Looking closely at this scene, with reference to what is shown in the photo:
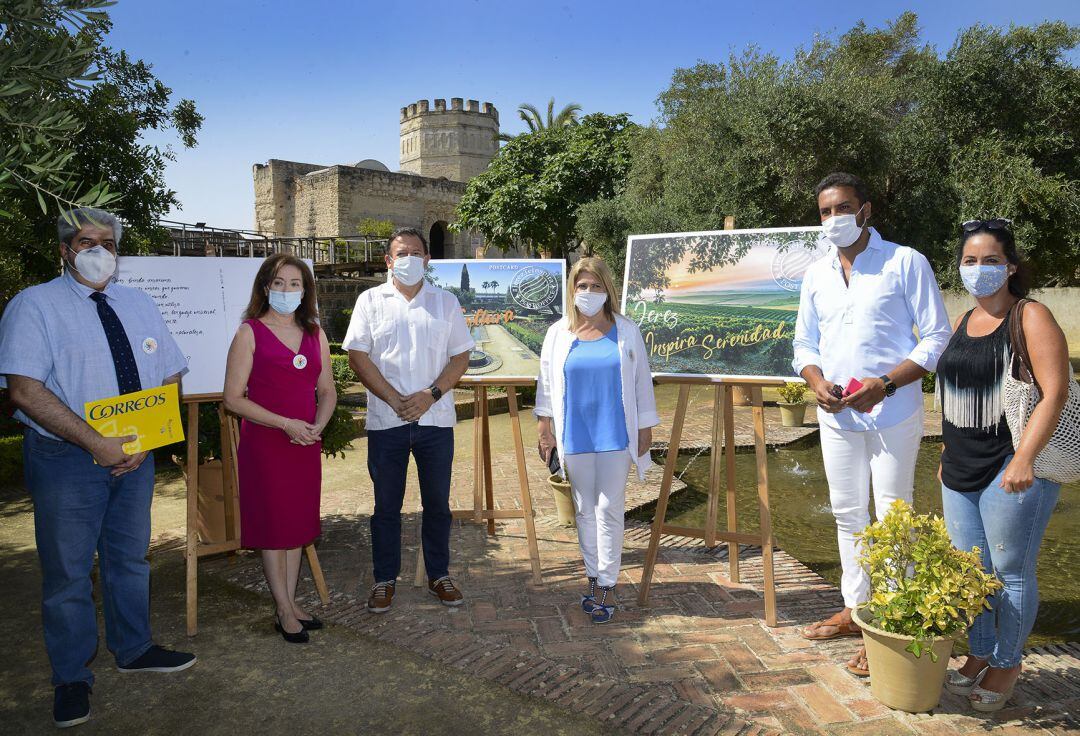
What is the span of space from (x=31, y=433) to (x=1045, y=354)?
4.38 m

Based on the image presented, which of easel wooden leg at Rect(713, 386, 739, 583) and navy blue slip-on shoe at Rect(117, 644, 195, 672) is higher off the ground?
easel wooden leg at Rect(713, 386, 739, 583)

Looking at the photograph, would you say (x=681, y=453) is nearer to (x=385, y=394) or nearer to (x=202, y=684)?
(x=385, y=394)

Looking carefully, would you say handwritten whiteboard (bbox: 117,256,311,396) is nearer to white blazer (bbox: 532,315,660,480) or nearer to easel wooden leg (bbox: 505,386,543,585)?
easel wooden leg (bbox: 505,386,543,585)

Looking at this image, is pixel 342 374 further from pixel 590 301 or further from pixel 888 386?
pixel 888 386

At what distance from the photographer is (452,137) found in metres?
53.5

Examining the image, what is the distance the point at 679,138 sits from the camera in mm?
16031

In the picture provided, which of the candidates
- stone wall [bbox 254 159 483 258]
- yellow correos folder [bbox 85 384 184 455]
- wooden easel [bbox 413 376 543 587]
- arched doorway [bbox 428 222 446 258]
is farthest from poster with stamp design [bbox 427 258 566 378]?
arched doorway [bbox 428 222 446 258]

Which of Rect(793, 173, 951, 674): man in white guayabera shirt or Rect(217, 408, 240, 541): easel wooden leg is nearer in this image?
Rect(793, 173, 951, 674): man in white guayabera shirt

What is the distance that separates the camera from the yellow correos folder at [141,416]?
3.25 meters

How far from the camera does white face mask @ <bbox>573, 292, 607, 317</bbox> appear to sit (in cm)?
404

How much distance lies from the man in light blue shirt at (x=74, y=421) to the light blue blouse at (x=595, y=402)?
7.25ft

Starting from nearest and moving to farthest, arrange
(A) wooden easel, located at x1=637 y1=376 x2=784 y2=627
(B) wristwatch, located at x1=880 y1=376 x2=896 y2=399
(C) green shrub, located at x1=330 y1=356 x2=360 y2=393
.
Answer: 1. (B) wristwatch, located at x1=880 y1=376 x2=896 y2=399
2. (A) wooden easel, located at x1=637 y1=376 x2=784 y2=627
3. (C) green shrub, located at x1=330 y1=356 x2=360 y2=393

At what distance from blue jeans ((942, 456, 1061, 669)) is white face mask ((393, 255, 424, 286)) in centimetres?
303

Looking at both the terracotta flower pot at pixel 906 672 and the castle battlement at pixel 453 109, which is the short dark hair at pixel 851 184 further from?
the castle battlement at pixel 453 109
